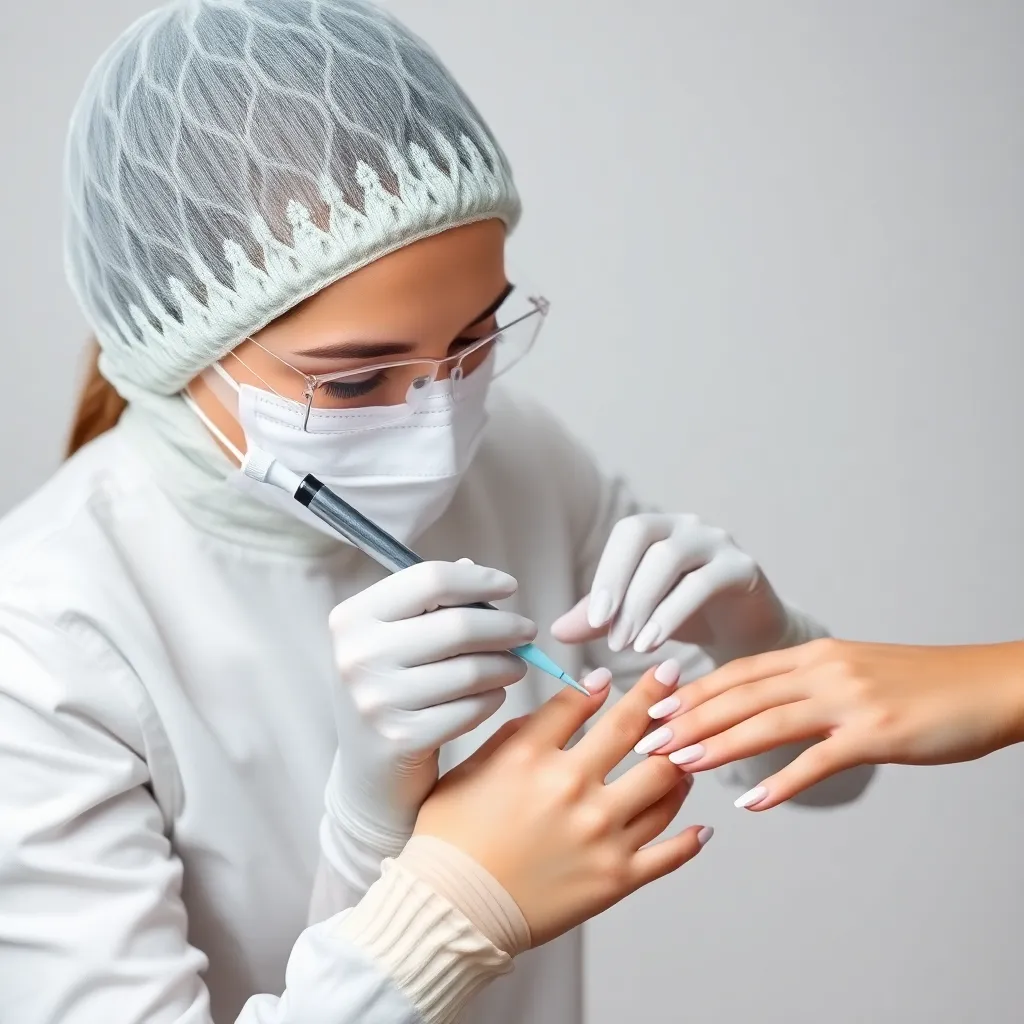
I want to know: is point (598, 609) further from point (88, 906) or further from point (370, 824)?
point (88, 906)

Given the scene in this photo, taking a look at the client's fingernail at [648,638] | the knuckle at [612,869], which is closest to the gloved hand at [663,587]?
the client's fingernail at [648,638]

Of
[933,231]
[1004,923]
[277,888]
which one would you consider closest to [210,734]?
[277,888]

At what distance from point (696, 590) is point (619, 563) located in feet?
0.28

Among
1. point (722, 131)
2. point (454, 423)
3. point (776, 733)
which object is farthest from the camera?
point (722, 131)

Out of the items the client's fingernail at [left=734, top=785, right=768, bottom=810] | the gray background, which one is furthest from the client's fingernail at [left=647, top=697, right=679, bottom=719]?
the gray background

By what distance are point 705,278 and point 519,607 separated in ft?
2.61

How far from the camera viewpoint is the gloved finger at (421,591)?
3.52ft

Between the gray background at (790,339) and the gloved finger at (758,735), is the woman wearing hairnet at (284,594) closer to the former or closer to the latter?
the gloved finger at (758,735)

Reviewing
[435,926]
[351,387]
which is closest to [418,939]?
[435,926]

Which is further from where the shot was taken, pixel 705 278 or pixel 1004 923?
pixel 1004 923

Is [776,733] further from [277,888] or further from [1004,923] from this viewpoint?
Result: [1004,923]

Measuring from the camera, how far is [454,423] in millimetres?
1241

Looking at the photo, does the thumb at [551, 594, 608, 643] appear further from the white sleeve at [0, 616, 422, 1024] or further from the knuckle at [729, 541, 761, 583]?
the white sleeve at [0, 616, 422, 1024]

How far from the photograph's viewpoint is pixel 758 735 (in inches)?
43.6
